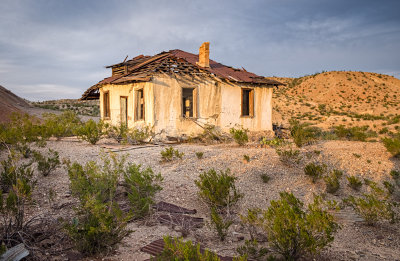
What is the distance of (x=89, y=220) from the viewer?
3.59 metres

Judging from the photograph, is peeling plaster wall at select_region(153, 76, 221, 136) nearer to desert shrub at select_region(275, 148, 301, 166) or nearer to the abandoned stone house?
the abandoned stone house

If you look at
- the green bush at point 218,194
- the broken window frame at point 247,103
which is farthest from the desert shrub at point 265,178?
the broken window frame at point 247,103

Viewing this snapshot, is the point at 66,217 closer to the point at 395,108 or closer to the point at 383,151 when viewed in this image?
the point at 383,151

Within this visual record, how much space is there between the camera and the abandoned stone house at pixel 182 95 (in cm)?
1210

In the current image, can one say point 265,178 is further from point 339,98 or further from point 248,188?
point 339,98

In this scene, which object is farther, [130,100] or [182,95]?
[130,100]

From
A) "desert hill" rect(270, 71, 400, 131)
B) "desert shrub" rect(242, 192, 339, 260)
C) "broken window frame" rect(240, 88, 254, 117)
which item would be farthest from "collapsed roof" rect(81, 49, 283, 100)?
"desert hill" rect(270, 71, 400, 131)

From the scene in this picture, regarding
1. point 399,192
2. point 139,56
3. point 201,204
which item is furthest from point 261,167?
point 139,56

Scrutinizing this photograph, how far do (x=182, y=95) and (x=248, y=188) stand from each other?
23.3ft

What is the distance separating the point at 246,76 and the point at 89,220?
12123 mm

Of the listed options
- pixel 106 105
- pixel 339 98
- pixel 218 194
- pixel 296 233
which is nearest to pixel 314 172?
pixel 218 194

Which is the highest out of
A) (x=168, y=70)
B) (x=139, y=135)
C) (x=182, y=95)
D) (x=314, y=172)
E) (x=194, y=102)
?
(x=168, y=70)

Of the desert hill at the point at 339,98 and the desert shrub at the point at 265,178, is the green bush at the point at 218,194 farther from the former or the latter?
the desert hill at the point at 339,98

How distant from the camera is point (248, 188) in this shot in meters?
6.32
